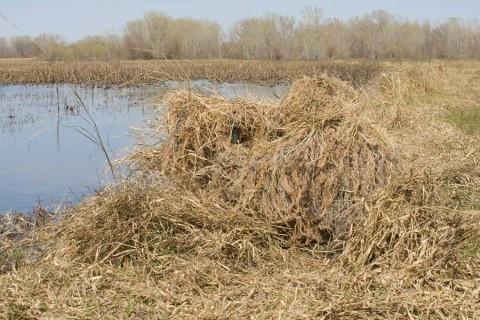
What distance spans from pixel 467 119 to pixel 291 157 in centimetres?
843

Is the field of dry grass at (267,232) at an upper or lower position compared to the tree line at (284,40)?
lower

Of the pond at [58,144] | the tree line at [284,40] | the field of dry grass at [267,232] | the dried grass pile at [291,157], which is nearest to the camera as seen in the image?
the field of dry grass at [267,232]

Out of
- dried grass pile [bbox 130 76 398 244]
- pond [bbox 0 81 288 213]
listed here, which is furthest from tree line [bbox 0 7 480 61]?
dried grass pile [bbox 130 76 398 244]

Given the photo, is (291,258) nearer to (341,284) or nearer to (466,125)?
(341,284)

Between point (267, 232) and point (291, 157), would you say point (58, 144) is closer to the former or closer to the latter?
point (291, 157)

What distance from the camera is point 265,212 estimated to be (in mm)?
5125

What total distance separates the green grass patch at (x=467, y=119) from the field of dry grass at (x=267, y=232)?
4.48 meters

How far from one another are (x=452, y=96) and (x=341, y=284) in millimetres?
16185

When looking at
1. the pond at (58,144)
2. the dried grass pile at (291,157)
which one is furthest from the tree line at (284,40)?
the dried grass pile at (291,157)

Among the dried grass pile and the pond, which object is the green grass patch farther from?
the dried grass pile

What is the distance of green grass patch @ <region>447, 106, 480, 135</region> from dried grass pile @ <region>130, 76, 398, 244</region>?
5.16 meters

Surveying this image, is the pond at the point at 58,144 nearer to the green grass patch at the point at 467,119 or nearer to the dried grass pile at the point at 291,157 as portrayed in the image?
the dried grass pile at the point at 291,157

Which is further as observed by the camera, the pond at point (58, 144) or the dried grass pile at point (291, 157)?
the pond at point (58, 144)

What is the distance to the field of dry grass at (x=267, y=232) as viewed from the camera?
3775mm
